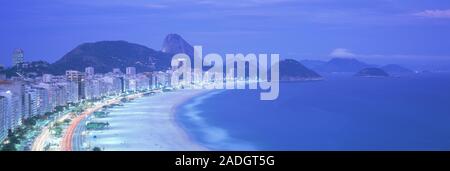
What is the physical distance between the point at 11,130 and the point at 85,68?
672 millimetres

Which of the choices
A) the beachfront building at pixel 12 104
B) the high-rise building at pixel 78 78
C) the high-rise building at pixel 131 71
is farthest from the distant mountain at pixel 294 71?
the beachfront building at pixel 12 104

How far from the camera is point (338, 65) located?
146 inches

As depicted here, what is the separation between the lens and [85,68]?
12.4 feet

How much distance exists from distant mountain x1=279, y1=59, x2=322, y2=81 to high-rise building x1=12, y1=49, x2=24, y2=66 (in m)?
1.61

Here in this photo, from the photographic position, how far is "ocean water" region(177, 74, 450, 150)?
314cm

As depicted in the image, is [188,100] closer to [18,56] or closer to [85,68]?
[85,68]

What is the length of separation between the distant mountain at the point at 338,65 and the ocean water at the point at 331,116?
0.22m

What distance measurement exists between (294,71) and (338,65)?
331mm

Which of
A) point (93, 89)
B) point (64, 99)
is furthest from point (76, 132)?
point (64, 99)

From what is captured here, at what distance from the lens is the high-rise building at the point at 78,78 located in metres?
3.95

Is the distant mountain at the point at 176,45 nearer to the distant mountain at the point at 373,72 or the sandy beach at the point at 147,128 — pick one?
the sandy beach at the point at 147,128
